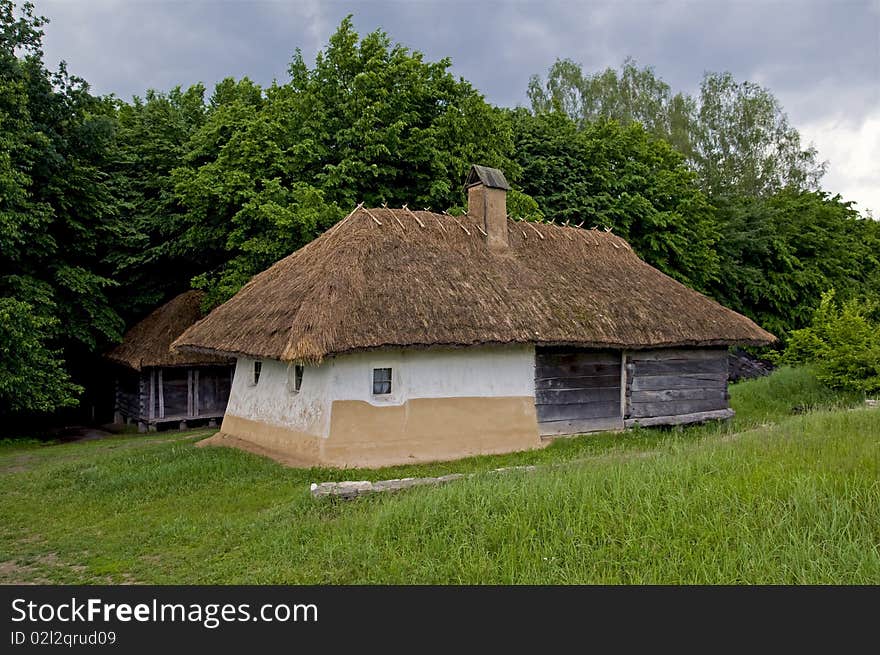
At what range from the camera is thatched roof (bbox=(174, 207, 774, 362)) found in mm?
11703

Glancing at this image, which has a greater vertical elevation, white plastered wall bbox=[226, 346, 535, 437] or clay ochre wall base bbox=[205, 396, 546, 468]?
white plastered wall bbox=[226, 346, 535, 437]

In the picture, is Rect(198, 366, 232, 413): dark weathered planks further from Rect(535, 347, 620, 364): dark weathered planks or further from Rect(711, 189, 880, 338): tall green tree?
Rect(711, 189, 880, 338): tall green tree

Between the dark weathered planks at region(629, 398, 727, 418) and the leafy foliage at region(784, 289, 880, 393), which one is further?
the leafy foliage at region(784, 289, 880, 393)

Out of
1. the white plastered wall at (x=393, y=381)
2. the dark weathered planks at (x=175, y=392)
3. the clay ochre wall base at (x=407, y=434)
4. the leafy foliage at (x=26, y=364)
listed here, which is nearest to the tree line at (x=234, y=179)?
the leafy foliage at (x=26, y=364)

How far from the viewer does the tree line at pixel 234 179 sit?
54.9 ft

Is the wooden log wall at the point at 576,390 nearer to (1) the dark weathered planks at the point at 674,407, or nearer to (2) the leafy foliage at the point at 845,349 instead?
(1) the dark weathered planks at the point at 674,407

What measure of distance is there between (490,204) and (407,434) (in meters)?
6.04

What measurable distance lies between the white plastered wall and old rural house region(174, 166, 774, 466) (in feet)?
0.08

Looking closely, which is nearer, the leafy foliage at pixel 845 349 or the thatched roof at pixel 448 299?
the thatched roof at pixel 448 299

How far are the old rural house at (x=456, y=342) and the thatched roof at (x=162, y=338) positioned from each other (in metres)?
5.40

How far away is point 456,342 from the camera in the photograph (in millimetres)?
11883

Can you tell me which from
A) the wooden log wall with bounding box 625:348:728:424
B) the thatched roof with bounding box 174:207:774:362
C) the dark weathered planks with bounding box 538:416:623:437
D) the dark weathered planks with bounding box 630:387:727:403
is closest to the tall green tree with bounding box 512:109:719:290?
the thatched roof with bounding box 174:207:774:362

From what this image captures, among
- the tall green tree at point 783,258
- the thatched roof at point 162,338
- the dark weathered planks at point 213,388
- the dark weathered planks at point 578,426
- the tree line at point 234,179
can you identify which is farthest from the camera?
the tall green tree at point 783,258

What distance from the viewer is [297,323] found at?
11.3 metres
